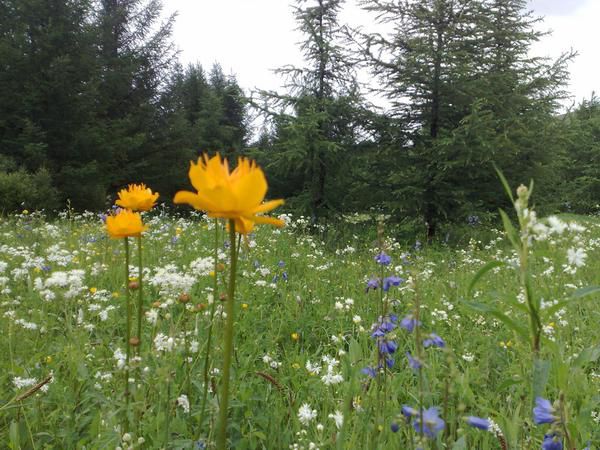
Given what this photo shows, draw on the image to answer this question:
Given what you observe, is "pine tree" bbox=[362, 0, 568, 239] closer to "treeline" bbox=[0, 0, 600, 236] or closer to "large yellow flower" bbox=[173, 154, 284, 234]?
"treeline" bbox=[0, 0, 600, 236]

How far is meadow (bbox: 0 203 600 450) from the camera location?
1.18 meters

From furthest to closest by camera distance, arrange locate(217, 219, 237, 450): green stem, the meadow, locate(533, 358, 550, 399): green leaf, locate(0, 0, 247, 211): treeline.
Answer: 1. locate(0, 0, 247, 211): treeline
2. the meadow
3. locate(533, 358, 550, 399): green leaf
4. locate(217, 219, 237, 450): green stem

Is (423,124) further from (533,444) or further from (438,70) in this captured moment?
(533,444)

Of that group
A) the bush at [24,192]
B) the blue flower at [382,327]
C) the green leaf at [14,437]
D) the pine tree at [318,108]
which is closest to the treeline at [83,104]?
the bush at [24,192]

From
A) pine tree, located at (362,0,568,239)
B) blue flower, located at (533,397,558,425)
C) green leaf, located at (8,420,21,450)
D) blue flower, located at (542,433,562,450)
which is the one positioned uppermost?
pine tree, located at (362,0,568,239)

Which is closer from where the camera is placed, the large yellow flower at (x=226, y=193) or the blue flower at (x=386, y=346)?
the large yellow flower at (x=226, y=193)

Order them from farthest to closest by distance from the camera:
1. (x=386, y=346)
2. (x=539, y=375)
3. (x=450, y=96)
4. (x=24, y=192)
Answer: (x=24, y=192)
(x=450, y=96)
(x=386, y=346)
(x=539, y=375)

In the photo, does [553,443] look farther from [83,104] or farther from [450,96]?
[83,104]

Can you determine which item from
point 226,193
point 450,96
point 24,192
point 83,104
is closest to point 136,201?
point 226,193

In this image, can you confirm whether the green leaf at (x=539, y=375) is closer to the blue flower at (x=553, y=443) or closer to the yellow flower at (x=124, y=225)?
the blue flower at (x=553, y=443)

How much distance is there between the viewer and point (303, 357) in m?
2.44

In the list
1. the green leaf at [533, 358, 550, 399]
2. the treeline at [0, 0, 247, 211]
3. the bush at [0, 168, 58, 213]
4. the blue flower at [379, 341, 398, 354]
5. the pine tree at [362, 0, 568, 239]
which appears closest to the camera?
the green leaf at [533, 358, 550, 399]

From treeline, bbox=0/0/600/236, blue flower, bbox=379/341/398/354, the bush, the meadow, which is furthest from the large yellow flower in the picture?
the bush

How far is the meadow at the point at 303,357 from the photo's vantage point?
1.18 m
